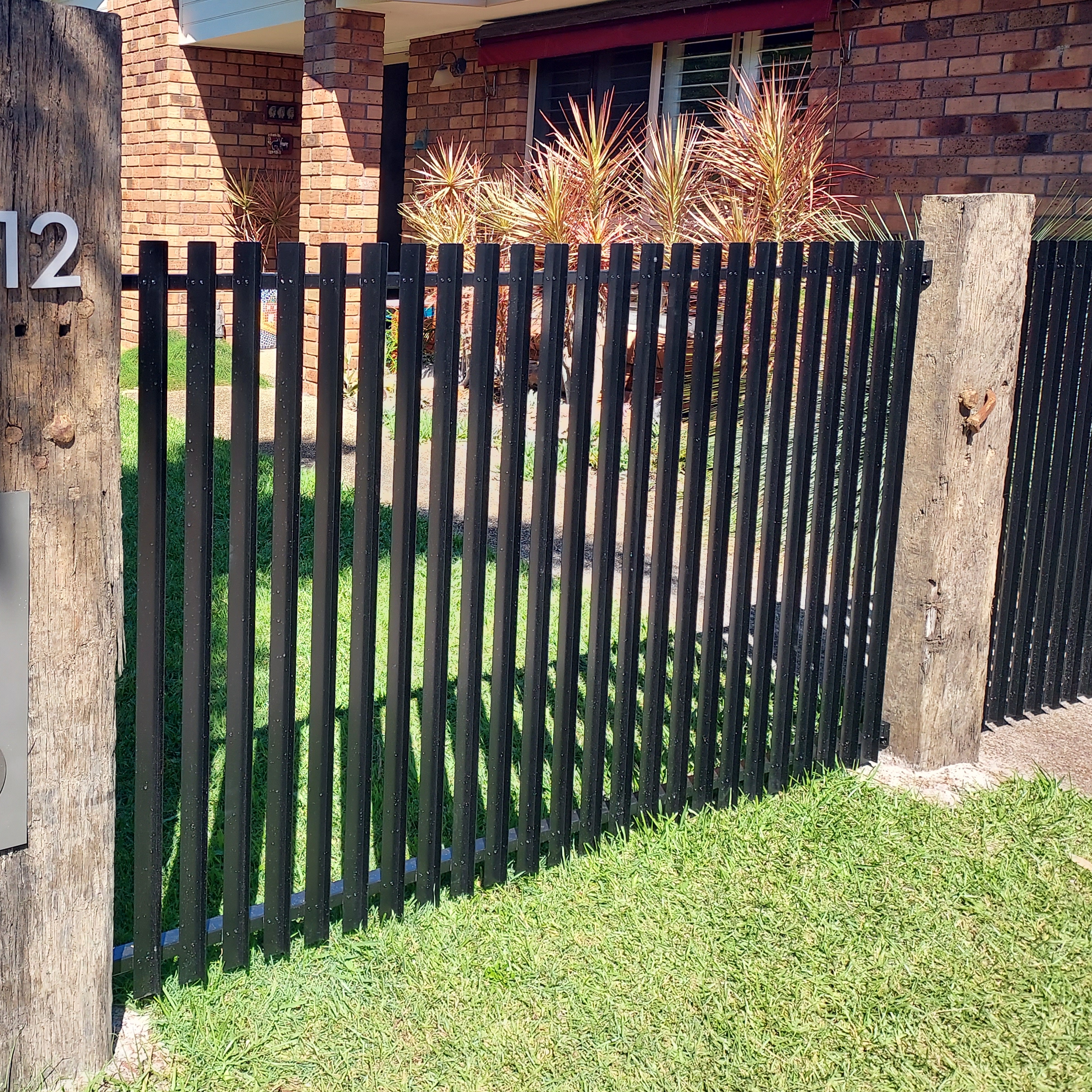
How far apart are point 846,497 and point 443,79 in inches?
346

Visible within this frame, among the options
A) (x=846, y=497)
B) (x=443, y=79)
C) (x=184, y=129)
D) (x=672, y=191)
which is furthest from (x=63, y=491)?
(x=184, y=129)

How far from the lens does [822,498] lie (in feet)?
12.7

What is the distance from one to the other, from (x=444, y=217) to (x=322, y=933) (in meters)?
7.39

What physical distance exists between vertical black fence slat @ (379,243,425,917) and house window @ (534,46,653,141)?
7264 mm

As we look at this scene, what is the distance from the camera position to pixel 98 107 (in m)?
2.18

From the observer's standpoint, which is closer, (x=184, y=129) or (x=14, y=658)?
(x=14, y=658)

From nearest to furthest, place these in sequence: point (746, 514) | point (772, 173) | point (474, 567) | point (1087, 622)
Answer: point (474, 567) → point (746, 514) → point (1087, 622) → point (772, 173)

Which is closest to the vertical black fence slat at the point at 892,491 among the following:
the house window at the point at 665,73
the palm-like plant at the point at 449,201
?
the house window at the point at 665,73

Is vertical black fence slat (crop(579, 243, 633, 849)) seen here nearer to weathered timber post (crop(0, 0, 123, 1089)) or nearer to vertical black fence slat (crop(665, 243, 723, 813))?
vertical black fence slat (crop(665, 243, 723, 813))

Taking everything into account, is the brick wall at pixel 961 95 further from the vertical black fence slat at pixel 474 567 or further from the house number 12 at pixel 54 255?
the house number 12 at pixel 54 255

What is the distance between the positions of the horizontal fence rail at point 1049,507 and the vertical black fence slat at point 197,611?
2879 millimetres

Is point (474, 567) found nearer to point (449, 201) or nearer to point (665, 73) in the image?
point (449, 201)

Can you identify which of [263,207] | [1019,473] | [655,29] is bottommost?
[1019,473]

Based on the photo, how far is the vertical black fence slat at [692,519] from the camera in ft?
11.1
